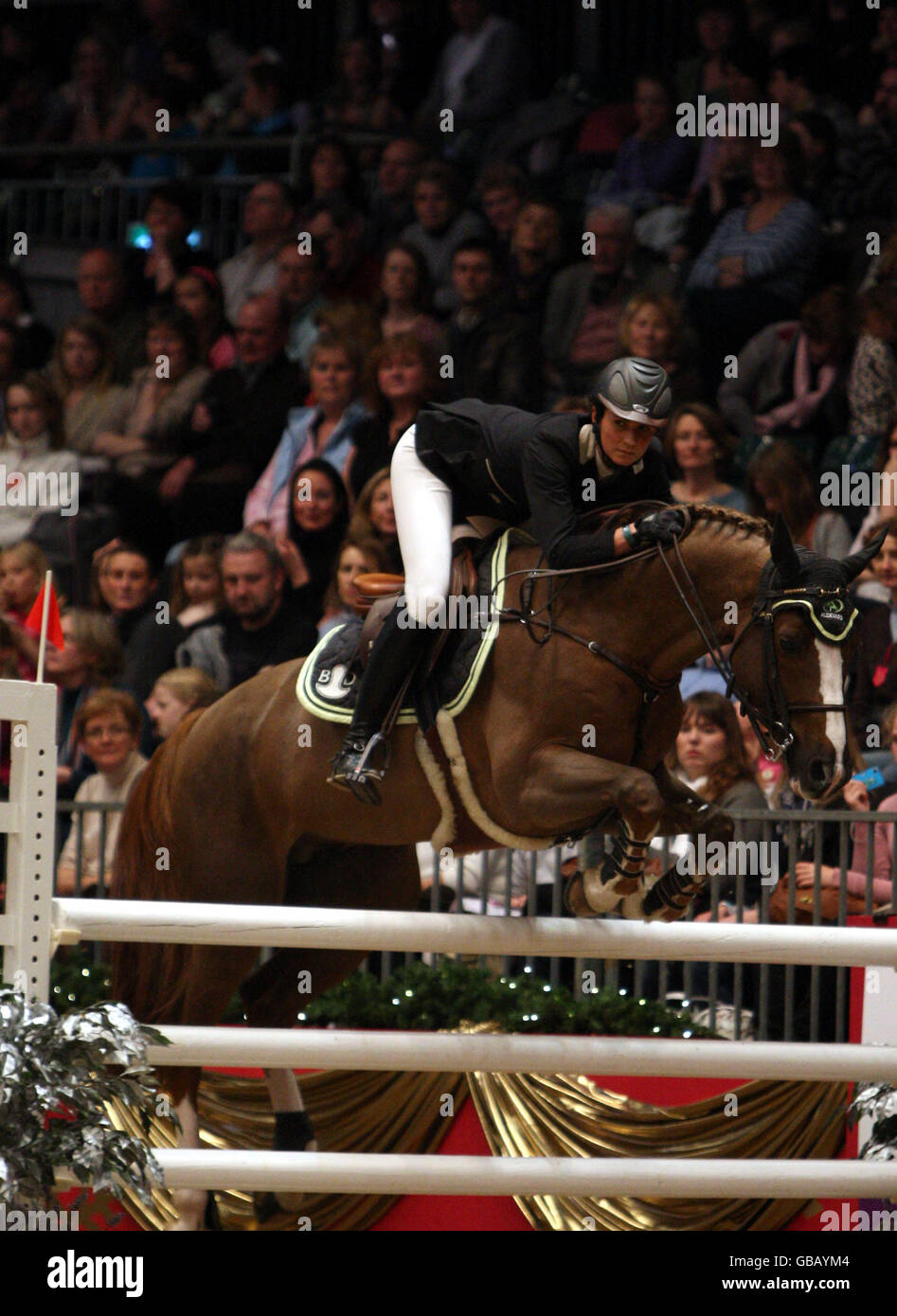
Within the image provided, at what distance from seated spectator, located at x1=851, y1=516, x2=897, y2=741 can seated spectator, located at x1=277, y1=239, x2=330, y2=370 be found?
412 centimetres

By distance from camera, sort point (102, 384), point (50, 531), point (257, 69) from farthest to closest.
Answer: point (257, 69) < point (102, 384) < point (50, 531)

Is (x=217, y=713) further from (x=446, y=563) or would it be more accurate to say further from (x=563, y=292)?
(x=563, y=292)

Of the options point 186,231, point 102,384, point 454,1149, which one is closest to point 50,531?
point 102,384

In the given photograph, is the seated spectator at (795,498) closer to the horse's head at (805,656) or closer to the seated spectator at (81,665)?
the horse's head at (805,656)

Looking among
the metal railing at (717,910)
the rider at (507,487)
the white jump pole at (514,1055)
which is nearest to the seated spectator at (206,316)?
the metal railing at (717,910)

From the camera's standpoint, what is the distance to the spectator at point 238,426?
9812mm

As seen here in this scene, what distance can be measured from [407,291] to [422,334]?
0.26m

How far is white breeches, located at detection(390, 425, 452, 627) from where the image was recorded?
5.20 metres

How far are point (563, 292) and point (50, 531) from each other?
2.94 metres

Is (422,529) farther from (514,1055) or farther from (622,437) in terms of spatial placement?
(514,1055)

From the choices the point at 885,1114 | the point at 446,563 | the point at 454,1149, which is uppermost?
the point at 446,563

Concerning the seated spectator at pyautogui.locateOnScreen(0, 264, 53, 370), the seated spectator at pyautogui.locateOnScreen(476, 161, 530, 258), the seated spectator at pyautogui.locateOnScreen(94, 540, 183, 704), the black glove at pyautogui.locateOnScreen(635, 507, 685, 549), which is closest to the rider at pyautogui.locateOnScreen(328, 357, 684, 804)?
the black glove at pyautogui.locateOnScreen(635, 507, 685, 549)

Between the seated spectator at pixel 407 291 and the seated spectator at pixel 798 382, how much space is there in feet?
5.58

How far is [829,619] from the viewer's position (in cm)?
473
